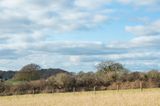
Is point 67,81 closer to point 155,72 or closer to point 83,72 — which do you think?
point 83,72

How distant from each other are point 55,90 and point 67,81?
4618mm

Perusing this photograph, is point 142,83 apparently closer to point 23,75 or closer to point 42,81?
point 42,81

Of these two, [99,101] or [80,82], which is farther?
[80,82]

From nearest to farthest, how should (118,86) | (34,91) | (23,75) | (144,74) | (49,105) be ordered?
(49,105) < (34,91) < (118,86) < (144,74) < (23,75)

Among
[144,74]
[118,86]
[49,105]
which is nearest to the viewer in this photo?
[49,105]

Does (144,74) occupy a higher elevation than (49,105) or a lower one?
higher

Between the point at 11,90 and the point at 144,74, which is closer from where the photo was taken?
the point at 11,90

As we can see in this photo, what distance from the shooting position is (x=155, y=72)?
8488cm

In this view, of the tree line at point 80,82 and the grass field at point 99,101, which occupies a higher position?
the tree line at point 80,82

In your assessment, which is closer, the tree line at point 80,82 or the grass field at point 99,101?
the grass field at point 99,101

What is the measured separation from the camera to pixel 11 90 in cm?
7156

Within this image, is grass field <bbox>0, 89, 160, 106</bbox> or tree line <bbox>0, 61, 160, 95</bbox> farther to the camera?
tree line <bbox>0, 61, 160, 95</bbox>

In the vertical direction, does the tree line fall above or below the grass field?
above

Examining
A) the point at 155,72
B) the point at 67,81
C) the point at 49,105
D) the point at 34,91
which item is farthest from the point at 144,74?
the point at 49,105
